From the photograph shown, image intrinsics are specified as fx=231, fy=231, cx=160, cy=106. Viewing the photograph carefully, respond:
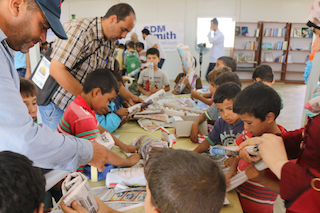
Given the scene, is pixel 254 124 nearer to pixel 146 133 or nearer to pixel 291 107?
pixel 146 133

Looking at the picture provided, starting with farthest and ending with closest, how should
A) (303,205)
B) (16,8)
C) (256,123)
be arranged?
(256,123) → (16,8) → (303,205)

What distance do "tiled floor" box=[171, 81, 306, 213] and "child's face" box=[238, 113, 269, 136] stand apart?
1221 mm

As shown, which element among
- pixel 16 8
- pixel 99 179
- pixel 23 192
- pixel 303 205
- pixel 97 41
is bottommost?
pixel 99 179

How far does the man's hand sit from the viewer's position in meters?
1.03

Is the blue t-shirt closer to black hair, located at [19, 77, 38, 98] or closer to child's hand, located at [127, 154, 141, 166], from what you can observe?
child's hand, located at [127, 154, 141, 166]

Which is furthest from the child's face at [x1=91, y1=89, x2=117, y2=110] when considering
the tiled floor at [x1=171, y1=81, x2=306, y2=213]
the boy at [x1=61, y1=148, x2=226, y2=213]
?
the tiled floor at [x1=171, y1=81, x2=306, y2=213]

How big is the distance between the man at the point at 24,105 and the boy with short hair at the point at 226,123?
944 millimetres

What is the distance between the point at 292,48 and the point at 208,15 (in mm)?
3274

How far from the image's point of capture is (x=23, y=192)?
515 mm

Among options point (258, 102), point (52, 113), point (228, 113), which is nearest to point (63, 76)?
point (52, 113)

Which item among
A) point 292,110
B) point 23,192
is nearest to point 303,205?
point 23,192

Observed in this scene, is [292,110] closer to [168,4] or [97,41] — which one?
[97,41]

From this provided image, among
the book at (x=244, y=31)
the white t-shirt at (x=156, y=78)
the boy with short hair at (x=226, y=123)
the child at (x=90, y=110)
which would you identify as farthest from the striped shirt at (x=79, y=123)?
the book at (x=244, y=31)

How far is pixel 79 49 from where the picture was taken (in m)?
1.69
